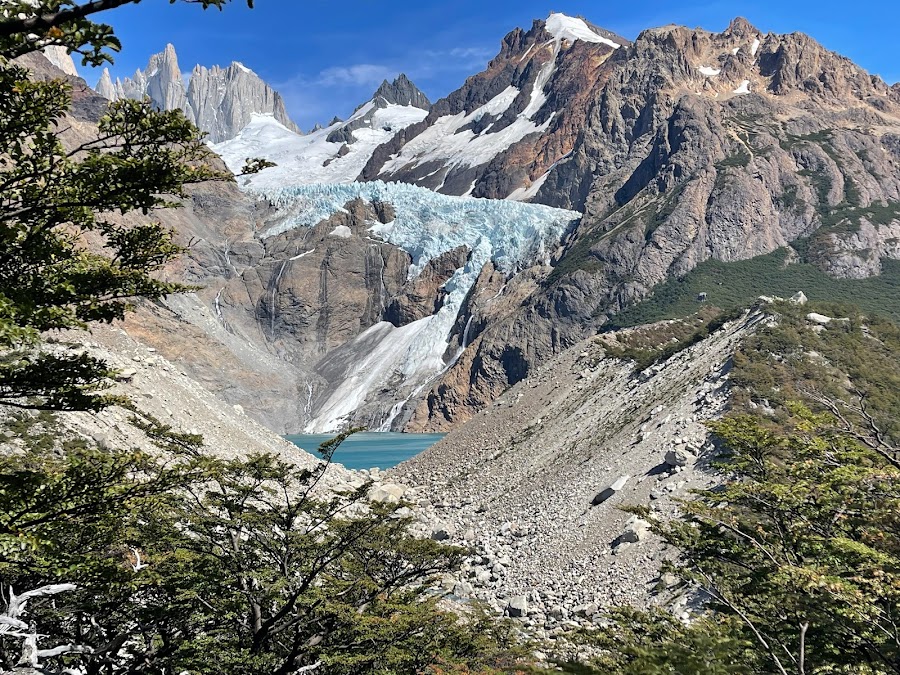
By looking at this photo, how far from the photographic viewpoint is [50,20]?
477cm

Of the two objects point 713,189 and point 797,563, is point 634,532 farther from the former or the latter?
point 713,189

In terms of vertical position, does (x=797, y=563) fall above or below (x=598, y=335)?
below

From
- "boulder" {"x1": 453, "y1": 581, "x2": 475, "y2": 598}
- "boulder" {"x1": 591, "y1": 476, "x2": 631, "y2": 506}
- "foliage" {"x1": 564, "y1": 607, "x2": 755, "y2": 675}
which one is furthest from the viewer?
"boulder" {"x1": 591, "y1": 476, "x2": 631, "y2": 506}

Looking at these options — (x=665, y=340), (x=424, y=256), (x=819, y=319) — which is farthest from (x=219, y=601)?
(x=424, y=256)

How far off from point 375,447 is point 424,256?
65.1 meters

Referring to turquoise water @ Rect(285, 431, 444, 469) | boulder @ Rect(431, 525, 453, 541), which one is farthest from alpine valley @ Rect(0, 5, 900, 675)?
turquoise water @ Rect(285, 431, 444, 469)

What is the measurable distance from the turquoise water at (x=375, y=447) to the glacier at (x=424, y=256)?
33.1 feet

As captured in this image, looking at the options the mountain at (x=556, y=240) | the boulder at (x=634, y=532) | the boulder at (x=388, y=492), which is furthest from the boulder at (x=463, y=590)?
the mountain at (x=556, y=240)

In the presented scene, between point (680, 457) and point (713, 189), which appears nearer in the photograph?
point (680, 457)

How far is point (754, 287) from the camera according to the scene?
96812mm

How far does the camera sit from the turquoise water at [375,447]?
249 ft

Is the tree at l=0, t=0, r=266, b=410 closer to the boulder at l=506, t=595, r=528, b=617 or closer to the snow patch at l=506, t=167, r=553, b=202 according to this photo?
the boulder at l=506, t=595, r=528, b=617

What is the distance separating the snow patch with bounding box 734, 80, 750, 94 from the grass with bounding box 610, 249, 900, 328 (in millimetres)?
42685

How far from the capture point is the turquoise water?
249ft
